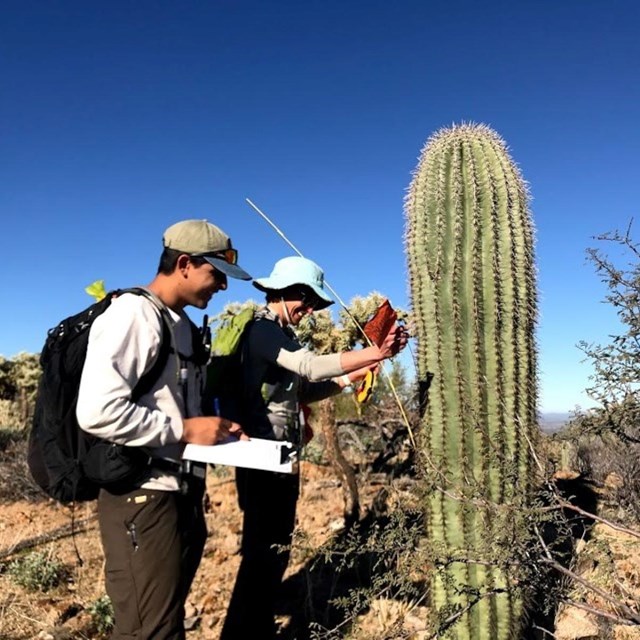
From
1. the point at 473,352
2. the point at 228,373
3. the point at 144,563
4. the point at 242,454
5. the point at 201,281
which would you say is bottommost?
the point at 144,563

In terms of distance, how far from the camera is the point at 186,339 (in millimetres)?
2510

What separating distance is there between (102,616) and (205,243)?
2.60 m

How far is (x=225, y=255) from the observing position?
2549 mm

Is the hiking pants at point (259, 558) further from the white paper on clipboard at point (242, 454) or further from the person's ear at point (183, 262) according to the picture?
the person's ear at point (183, 262)

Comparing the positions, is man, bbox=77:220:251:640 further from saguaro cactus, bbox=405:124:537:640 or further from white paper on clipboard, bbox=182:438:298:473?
saguaro cactus, bbox=405:124:537:640

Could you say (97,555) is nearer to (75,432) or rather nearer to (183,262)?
(75,432)

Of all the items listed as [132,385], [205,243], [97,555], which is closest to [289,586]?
[97,555]

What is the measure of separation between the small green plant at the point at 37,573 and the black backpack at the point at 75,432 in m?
2.49

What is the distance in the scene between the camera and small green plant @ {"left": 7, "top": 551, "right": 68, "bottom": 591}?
435cm

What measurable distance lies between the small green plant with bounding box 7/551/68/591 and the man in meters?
2.47

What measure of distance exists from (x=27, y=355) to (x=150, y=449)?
13.3 metres

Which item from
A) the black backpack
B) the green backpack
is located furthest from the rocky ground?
the green backpack

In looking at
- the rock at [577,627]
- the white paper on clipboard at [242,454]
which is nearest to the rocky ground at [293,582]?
the rock at [577,627]

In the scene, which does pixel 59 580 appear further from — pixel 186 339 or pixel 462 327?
pixel 462 327
